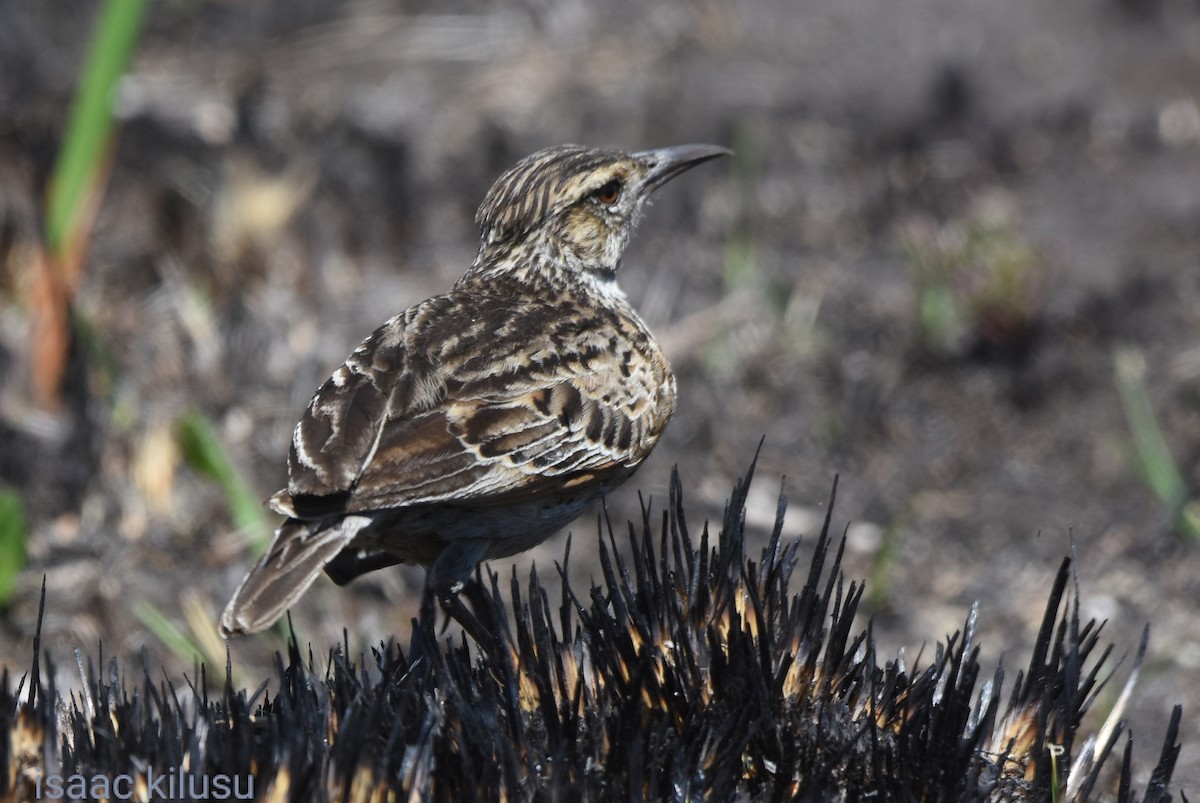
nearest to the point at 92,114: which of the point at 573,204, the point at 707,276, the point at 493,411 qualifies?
the point at 573,204

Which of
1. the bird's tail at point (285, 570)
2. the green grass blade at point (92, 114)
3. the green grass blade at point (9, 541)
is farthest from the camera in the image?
the green grass blade at point (92, 114)

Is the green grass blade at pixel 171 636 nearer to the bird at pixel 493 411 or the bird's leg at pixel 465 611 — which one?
the bird at pixel 493 411

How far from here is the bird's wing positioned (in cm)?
409

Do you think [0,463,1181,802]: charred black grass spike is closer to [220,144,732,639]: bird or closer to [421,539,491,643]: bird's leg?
[220,144,732,639]: bird

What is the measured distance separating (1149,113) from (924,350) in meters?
2.77

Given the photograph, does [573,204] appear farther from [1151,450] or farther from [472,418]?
[1151,450]

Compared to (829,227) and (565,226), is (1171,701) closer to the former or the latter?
(565,226)

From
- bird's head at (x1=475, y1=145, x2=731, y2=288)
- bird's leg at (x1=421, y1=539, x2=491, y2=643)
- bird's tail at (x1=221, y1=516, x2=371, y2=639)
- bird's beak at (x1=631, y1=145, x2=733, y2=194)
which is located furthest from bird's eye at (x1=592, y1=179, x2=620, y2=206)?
bird's tail at (x1=221, y1=516, x2=371, y2=639)

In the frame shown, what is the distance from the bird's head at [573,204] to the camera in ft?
18.0

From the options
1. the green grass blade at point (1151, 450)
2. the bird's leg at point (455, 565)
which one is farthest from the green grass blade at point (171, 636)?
the green grass blade at point (1151, 450)

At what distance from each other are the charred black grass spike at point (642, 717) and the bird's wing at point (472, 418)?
502 millimetres

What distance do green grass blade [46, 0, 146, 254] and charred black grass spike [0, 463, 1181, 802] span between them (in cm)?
342

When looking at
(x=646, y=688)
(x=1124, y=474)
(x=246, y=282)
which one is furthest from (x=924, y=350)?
(x=646, y=688)

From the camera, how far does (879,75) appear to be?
10.2 m
